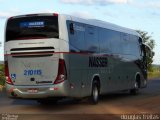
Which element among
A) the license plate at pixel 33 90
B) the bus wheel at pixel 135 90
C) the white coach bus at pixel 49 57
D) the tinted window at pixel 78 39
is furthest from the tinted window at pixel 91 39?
the bus wheel at pixel 135 90

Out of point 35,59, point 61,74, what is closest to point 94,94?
point 61,74

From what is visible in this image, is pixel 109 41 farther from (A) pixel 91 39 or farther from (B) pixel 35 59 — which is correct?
(B) pixel 35 59

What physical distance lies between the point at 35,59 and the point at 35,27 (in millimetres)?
1121

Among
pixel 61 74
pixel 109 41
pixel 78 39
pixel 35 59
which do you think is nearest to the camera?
pixel 61 74

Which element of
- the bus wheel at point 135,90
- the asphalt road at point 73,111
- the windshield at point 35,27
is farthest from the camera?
the bus wheel at point 135,90

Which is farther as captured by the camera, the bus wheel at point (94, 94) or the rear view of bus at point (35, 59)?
the bus wheel at point (94, 94)

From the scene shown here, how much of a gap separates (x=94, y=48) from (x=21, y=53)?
3.51m

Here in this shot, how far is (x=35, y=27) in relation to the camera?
17625mm

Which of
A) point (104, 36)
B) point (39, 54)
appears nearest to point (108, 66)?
point (104, 36)

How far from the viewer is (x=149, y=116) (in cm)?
1523

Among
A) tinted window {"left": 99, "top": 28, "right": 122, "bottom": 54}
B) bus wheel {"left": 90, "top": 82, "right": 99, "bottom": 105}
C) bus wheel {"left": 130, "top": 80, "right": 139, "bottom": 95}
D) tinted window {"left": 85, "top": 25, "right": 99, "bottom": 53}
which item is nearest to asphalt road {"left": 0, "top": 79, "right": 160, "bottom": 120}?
bus wheel {"left": 90, "top": 82, "right": 99, "bottom": 105}

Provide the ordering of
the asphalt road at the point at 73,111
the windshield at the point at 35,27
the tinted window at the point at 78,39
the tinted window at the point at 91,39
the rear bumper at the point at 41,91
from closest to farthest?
the asphalt road at the point at 73,111 → the rear bumper at the point at 41,91 → the windshield at the point at 35,27 → the tinted window at the point at 78,39 → the tinted window at the point at 91,39

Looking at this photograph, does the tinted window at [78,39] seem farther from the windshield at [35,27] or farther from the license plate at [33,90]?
the license plate at [33,90]

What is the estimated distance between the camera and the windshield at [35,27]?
1745 centimetres
